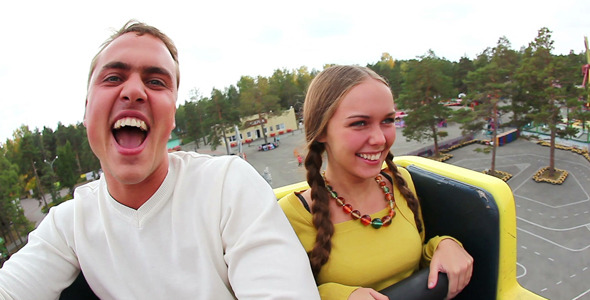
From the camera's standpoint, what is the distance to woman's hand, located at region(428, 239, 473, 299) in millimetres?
1193

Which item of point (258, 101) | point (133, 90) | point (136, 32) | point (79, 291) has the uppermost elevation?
point (136, 32)

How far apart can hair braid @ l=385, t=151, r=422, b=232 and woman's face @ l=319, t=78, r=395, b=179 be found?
302 millimetres

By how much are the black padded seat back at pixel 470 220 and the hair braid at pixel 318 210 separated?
54 centimetres

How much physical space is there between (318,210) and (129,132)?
29.3 inches

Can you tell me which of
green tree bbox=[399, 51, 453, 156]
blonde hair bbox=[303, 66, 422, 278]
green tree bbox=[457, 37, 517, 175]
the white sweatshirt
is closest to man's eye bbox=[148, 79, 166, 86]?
the white sweatshirt

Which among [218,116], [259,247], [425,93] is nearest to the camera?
[259,247]

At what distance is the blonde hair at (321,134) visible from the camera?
1271mm

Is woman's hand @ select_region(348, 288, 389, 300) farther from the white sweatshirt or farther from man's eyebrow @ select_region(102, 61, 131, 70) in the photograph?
man's eyebrow @ select_region(102, 61, 131, 70)

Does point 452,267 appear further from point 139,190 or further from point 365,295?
point 139,190

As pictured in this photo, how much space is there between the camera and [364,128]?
1.28m

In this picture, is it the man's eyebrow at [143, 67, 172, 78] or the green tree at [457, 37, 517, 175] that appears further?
the green tree at [457, 37, 517, 175]

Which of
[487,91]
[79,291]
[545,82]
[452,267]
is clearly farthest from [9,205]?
[545,82]

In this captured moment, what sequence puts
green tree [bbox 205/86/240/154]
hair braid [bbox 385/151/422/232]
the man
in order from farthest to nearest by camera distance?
green tree [bbox 205/86/240/154] → hair braid [bbox 385/151/422/232] → the man

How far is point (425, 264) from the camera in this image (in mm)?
1422
